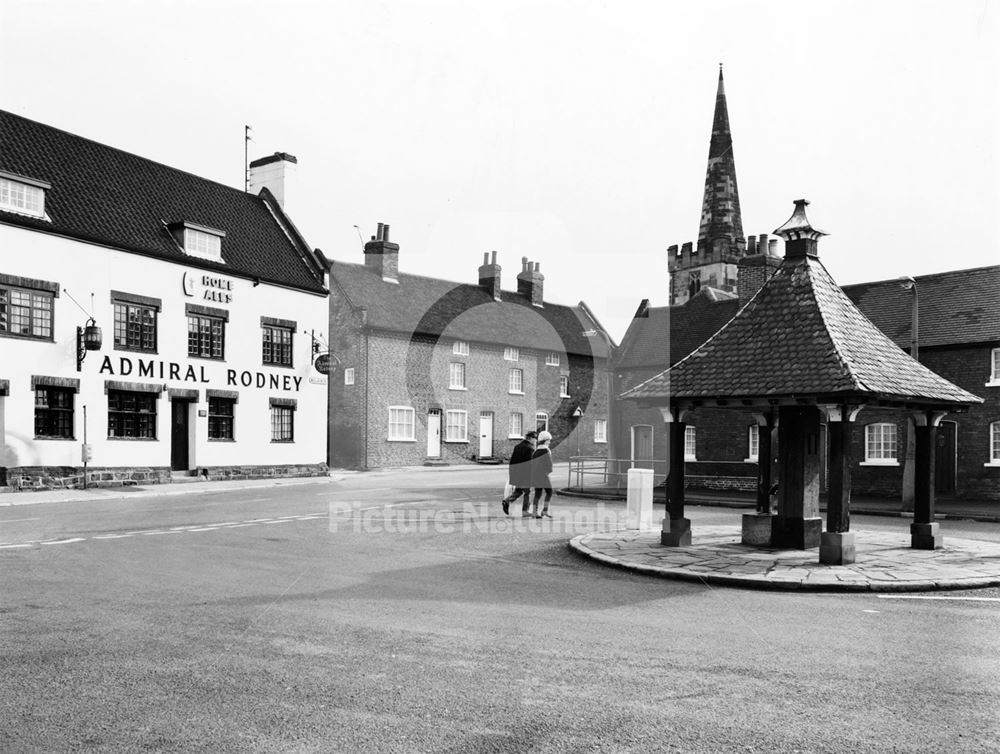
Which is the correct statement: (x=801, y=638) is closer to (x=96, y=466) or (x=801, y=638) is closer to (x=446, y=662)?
(x=446, y=662)

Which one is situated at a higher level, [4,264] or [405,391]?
[4,264]

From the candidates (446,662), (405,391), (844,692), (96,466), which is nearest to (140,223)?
(96,466)

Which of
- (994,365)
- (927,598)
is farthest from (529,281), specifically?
(927,598)

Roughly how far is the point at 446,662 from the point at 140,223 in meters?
25.8

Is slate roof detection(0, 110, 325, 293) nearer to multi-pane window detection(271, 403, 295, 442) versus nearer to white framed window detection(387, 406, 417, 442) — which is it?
multi-pane window detection(271, 403, 295, 442)

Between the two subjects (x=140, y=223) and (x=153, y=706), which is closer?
(x=153, y=706)

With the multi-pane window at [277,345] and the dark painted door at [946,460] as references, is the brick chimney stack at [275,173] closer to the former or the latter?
the multi-pane window at [277,345]

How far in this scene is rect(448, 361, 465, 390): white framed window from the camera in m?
45.9

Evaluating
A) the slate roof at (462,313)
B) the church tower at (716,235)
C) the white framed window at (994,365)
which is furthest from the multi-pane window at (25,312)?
the church tower at (716,235)

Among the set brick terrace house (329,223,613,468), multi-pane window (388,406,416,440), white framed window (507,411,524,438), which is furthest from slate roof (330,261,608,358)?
white framed window (507,411,524,438)

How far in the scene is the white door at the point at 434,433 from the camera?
4459 cm

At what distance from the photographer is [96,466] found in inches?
1035

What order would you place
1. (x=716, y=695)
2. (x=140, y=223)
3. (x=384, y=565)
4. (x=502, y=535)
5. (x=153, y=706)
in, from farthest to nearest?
(x=140, y=223) < (x=502, y=535) < (x=384, y=565) < (x=716, y=695) < (x=153, y=706)

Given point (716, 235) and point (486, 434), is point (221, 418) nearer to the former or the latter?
point (486, 434)
